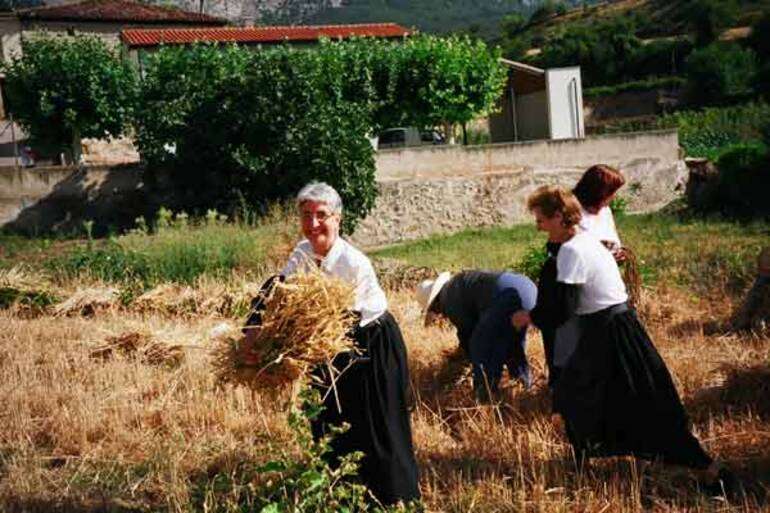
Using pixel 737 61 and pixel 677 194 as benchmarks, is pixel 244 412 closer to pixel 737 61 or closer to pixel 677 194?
pixel 677 194

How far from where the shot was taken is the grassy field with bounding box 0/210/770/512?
439 cm

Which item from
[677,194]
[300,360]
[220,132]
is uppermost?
[220,132]

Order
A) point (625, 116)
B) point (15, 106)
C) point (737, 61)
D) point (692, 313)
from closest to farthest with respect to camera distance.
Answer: point (692, 313), point (15, 106), point (737, 61), point (625, 116)

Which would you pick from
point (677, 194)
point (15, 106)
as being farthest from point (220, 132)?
point (677, 194)

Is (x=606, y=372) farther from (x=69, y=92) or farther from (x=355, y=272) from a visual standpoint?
(x=69, y=92)

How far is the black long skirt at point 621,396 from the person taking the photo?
14.6 ft

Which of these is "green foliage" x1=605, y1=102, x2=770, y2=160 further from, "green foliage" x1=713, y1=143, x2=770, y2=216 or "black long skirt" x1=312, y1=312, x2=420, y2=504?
"black long skirt" x1=312, y1=312, x2=420, y2=504

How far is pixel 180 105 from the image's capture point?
19953mm

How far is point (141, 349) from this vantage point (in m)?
7.59

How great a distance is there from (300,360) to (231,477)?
1000 millimetres

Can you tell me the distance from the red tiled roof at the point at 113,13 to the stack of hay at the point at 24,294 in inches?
1170

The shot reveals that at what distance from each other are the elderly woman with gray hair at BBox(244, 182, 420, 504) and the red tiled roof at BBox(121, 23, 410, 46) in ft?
94.9

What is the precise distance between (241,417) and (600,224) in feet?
9.15

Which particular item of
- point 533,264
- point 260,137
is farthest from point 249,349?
point 260,137
